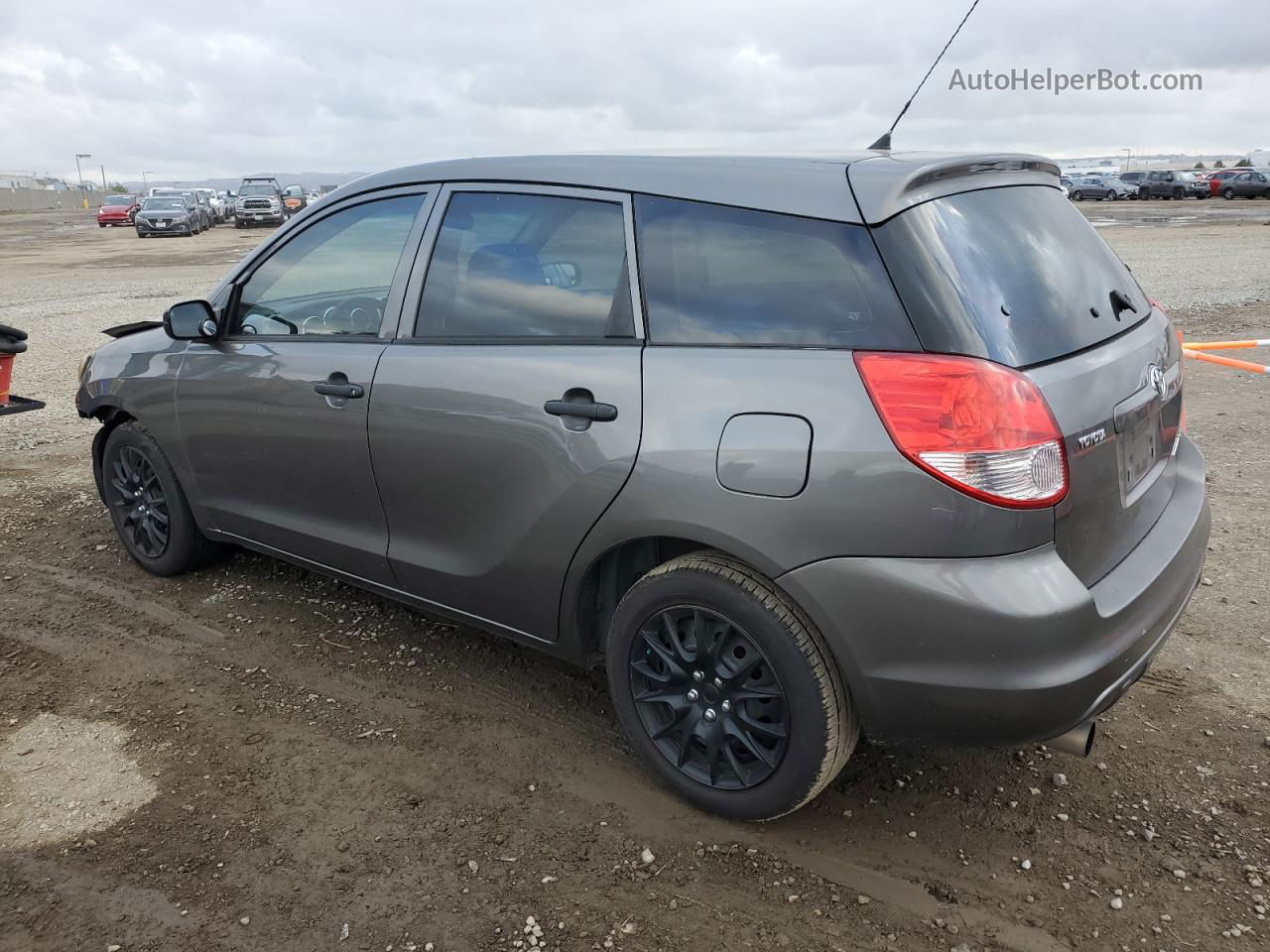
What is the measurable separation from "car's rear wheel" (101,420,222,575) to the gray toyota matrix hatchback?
3.28ft

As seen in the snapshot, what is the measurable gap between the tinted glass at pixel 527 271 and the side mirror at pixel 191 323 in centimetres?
112

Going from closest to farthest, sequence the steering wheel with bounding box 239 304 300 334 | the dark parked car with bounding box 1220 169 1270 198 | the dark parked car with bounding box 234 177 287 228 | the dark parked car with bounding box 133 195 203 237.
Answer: the steering wheel with bounding box 239 304 300 334 < the dark parked car with bounding box 133 195 203 237 < the dark parked car with bounding box 234 177 287 228 < the dark parked car with bounding box 1220 169 1270 198

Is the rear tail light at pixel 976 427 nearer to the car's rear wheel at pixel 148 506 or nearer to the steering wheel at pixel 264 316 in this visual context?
the steering wheel at pixel 264 316

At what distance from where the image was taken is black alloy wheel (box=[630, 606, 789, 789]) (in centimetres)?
273

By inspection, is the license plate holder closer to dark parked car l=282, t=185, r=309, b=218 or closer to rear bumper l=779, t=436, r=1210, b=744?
rear bumper l=779, t=436, r=1210, b=744

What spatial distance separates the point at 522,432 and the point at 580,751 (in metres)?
1.07

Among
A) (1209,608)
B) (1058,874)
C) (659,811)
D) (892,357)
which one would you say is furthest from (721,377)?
(1209,608)

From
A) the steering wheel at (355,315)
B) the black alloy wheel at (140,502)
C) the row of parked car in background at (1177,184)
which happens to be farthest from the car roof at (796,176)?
the row of parked car in background at (1177,184)

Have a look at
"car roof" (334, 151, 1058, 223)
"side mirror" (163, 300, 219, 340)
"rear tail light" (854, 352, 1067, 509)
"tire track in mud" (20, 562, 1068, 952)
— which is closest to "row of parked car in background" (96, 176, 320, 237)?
"side mirror" (163, 300, 219, 340)

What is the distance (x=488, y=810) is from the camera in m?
3.01

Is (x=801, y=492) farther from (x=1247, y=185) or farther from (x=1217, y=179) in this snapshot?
(x=1217, y=179)

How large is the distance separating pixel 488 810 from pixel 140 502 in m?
2.60

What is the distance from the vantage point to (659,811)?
3.00 m

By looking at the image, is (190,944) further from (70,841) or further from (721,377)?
(721,377)
